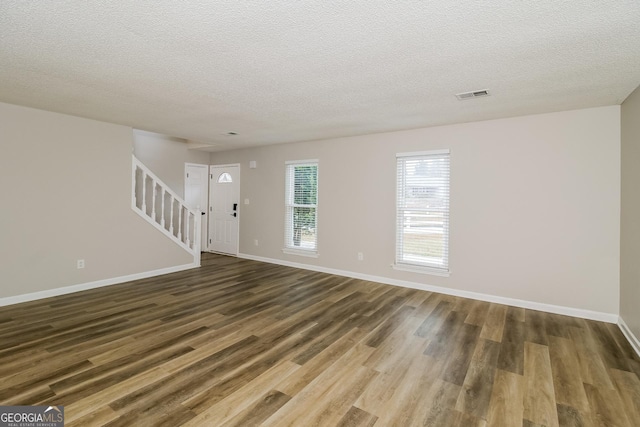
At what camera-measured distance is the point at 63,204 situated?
13.8 ft

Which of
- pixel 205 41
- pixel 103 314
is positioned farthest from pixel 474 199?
pixel 103 314

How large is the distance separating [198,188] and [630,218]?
7485mm

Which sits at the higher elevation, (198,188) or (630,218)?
(198,188)

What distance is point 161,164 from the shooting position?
255 inches

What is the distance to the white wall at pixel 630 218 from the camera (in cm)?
288

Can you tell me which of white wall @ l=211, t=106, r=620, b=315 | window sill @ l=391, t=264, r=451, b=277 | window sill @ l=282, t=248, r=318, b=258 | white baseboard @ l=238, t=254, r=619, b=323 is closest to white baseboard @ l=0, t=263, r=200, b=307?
window sill @ l=282, t=248, r=318, b=258

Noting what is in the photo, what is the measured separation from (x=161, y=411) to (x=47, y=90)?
3.42 metres

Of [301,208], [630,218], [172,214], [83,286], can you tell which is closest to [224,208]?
[172,214]

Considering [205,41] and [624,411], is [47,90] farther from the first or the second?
[624,411]

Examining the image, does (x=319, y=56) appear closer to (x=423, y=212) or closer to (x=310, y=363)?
(x=310, y=363)

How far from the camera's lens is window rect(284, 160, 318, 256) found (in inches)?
232

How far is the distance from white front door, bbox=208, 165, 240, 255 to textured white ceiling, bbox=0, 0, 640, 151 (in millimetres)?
3214

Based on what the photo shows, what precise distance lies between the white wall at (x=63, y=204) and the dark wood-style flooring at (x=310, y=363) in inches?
20.6

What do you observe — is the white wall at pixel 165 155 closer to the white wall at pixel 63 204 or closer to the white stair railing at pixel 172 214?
the white stair railing at pixel 172 214
